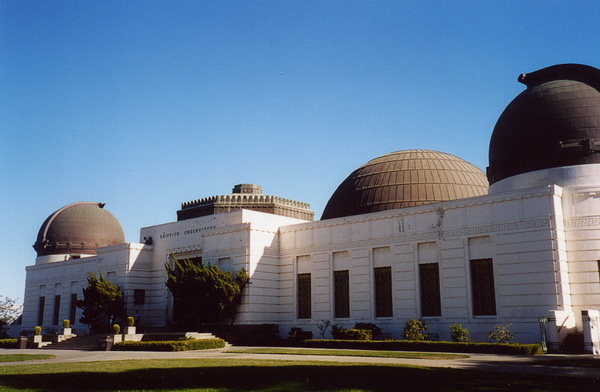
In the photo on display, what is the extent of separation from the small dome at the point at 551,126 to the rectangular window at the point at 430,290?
6.36 meters

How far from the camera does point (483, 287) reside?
89.6ft

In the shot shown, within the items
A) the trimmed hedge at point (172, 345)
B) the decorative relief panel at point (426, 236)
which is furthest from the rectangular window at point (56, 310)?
the decorative relief panel at point (426, 236)

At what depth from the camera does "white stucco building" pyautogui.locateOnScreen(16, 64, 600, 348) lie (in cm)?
2545

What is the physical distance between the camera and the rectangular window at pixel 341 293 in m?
32.9

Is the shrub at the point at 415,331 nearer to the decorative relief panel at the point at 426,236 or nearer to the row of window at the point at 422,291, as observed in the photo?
the row of window at the point at 422,291

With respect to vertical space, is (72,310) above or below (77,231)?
below

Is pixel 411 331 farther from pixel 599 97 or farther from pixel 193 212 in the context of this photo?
pixel 193 212

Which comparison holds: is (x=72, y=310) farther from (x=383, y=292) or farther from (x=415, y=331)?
(x=415, y=331)

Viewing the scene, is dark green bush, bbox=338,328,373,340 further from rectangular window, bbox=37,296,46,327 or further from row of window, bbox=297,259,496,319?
rectangular window, bbox=37,296,46,327

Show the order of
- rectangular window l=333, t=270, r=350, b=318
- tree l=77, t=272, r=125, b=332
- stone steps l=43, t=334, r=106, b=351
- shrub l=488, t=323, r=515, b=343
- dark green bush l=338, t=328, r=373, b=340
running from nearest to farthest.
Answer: shrub l=488, t=323, r=515, b=343 → dark green bush l=338, t=328, r=373, b=340 → rectangular window l=333, t=270, r=350, b=318 → stone steps l=43, t=334, r=106, b=351 → tree l=77, t=272, r=125, b=332

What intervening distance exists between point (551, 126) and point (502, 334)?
10899 millimetres

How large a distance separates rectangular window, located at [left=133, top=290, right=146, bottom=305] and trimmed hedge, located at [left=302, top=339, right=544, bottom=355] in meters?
18.5

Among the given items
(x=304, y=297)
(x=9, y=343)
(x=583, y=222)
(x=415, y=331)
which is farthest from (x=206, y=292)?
(x=583, y=222)

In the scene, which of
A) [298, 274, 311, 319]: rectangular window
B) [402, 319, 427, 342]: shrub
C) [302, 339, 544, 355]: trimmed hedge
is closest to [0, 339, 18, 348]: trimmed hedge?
[298, 274, 311, 319]: rectangular window
